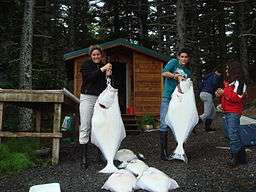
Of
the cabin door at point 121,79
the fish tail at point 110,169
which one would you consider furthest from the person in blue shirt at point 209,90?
the cabin door at point 121,79

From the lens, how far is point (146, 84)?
56.3 ft

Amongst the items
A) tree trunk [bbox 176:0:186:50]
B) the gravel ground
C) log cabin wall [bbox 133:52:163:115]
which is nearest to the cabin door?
log cabin wall [bbox 133:52:163:115]

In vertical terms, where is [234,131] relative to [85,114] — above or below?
below

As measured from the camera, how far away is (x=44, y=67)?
15.7 meters

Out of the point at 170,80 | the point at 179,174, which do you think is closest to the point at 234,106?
the point at 170,80

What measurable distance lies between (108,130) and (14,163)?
192cm

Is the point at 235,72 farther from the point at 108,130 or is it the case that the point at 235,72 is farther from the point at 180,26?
the point at 180,26

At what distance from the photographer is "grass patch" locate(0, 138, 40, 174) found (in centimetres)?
728

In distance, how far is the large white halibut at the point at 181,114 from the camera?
7082 millimetres

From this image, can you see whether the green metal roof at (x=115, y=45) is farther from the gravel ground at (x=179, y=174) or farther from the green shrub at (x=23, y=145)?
the gravel ground at (x=179, y=174)

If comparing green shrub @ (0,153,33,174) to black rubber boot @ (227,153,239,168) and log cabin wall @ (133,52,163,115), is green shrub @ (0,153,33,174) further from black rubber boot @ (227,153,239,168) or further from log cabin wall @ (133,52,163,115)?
log cabin wall @ (133,52,163,115)

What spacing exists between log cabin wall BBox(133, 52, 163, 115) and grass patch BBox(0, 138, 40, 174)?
26.7ft

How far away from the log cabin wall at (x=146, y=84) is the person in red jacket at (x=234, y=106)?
A: 10113 millimetres

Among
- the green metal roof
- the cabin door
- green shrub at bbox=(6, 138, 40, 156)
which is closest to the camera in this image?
green shrub at bbox=(6, 138, 40, 156)
